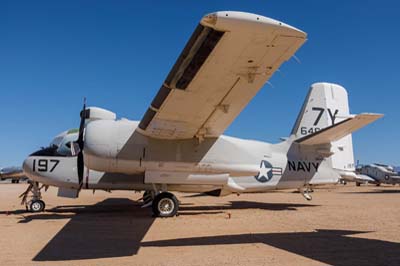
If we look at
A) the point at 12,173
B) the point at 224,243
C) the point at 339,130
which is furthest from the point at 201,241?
the point at 12,173

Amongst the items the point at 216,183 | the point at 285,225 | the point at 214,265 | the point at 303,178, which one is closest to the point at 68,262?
the point at 214,265

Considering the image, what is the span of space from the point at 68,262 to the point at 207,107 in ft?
15.1

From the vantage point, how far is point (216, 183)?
477 inches

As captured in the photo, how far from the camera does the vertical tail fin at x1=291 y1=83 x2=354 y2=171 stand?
16.3 m

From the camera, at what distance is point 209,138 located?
1145 cm

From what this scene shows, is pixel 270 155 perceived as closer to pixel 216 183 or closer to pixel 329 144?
pixel 329 144

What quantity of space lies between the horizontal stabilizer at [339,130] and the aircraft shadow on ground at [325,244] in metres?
4.34

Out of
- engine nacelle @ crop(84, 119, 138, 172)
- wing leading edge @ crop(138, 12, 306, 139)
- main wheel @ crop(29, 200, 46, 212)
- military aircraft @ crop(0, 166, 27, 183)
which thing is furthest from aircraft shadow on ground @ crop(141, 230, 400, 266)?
military aircraft @ crop(0, 166, 27, 183)

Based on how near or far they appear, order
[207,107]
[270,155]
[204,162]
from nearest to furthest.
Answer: [207,107] → [204,162] → [270,155]

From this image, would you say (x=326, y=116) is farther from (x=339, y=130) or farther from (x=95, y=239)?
(x=95, y=239)

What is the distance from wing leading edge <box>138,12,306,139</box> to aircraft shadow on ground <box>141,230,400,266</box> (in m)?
3.02

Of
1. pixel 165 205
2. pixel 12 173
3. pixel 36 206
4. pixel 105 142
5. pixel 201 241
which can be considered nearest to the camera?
pixel 201 241

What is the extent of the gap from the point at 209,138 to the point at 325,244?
5.19m

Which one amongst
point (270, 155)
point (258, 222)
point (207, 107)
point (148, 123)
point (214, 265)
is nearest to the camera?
point (214, 265)
